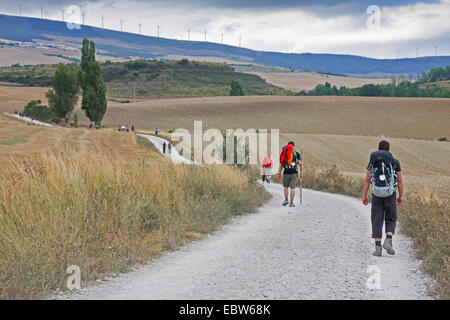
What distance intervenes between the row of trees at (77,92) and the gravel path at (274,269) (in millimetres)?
71115

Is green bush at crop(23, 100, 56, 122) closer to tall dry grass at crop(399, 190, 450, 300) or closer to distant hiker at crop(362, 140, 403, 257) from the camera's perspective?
tall dry grass at crop(399, 190, 450, 300)

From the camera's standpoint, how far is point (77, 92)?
89.7 m

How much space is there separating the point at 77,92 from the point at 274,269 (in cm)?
8715

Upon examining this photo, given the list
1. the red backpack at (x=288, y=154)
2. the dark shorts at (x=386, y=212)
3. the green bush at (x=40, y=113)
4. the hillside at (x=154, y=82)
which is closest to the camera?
the dark shorts at (x=386, y=212)

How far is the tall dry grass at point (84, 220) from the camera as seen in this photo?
22.1 ft

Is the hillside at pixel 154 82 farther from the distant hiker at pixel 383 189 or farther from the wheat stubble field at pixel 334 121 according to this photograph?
the distant hiker at pixel 383 189

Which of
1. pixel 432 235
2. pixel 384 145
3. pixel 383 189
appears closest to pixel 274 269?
pixel 383 189

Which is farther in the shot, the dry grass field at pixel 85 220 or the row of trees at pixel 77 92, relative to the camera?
the row of trees at pixel 77 92

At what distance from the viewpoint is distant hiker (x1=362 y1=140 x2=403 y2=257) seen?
29.9ft

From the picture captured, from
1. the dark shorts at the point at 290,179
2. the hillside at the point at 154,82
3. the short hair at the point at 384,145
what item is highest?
the hillside at the point at 154,82

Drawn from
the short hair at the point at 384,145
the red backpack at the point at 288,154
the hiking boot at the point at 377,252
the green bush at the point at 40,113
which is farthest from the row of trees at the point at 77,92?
the hiking boot at the point at 377,252

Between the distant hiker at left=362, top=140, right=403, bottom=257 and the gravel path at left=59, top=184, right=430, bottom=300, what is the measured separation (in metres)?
0.38

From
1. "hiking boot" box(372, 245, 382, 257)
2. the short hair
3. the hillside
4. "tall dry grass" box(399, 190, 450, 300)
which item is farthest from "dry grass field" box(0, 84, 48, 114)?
"hiking boot" box(372, 245, 382, 257)
